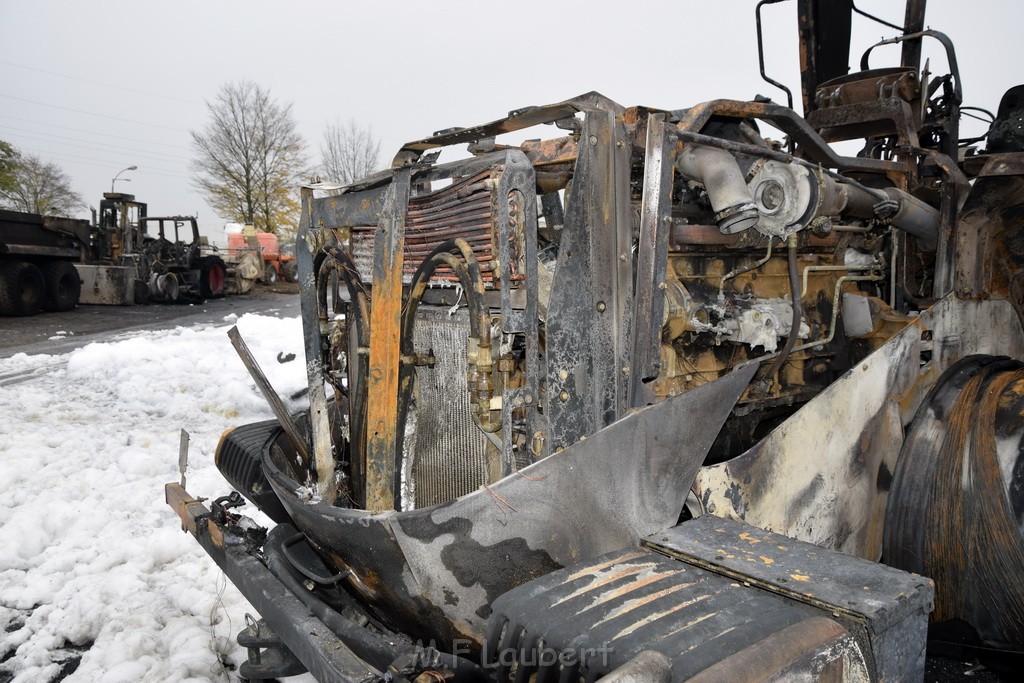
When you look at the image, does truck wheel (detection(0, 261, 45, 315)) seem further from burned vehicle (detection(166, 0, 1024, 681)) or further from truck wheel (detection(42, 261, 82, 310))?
burned vehicle (detection(166, 0, 1024, 681))

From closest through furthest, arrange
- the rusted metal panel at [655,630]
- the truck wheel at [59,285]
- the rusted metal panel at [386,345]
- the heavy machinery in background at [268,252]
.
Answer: the rusted metal panel at [655,630]
the rusted metal panel at [386,345]
the truck wheel at [59,285]
the heavy machinery in background at [268,252]

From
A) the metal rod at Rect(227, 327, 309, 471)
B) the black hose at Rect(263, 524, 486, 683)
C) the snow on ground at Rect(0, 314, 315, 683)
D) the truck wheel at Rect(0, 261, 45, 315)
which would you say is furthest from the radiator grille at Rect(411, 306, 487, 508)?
the truck wheel at Rect(0, 261, 45, 315)

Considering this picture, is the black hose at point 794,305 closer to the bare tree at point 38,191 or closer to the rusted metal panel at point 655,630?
the rusted metal panel at point 655,630

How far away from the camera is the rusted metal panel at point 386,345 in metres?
2.62

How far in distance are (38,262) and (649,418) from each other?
705 inches

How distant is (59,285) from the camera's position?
16578 mm

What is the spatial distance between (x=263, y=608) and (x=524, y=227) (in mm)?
1597

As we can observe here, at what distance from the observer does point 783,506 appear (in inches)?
94.6

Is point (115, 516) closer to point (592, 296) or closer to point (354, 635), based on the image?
point (354, 635)

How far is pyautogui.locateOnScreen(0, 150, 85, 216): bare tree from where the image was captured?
28.8m

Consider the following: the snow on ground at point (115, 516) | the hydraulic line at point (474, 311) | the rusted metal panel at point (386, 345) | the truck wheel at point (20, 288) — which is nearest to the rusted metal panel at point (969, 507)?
the hydraulic line at point (474, 311)

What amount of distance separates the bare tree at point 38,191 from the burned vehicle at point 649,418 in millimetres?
30848

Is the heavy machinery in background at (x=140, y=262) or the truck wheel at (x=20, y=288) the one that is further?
the heavy machinery in background at (x=140, y=262)

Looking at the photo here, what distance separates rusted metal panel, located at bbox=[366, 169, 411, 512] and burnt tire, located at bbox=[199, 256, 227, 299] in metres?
19.9
